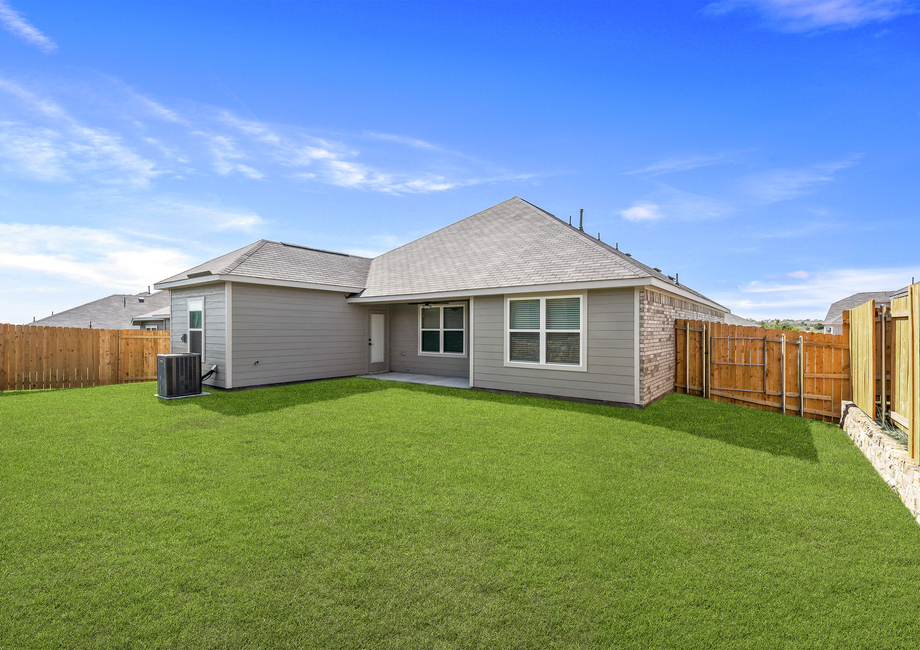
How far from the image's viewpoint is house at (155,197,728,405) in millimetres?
9109

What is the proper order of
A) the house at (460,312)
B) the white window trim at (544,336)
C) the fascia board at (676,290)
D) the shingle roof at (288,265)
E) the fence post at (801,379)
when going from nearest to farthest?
the fence post at (801,379) → the fascia board at (676,290) → the house at (460,312) → the white window trim at (544,336) → the shingle roof at (288,265)

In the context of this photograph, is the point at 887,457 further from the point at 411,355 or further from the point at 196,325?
the point at 196,325

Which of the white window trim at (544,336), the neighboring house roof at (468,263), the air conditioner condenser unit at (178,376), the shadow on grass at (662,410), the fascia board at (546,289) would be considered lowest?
the shadow on grass at (662,410)

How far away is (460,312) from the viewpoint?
13078 mm

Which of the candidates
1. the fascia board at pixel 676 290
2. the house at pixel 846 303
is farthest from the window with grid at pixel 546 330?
the house at pixel 846 303

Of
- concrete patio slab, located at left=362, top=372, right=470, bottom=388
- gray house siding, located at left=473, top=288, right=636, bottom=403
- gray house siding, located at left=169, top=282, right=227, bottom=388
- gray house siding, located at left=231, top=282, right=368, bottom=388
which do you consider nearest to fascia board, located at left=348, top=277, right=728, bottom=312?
gray house siding, located at left=473, top=288, right=636, bottom=403

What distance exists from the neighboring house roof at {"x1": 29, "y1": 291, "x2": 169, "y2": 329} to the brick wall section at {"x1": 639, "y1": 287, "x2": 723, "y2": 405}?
3209 cm

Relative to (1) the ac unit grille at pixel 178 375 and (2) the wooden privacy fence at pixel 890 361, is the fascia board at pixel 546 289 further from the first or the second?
(1) the ac unit grille at pixel 178 375

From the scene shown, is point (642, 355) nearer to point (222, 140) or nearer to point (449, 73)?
point (449, 73)

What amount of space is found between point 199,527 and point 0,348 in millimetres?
13939

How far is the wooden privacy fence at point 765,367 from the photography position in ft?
27.0

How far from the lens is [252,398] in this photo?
9.81 m

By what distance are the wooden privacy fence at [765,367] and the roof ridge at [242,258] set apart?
12406 millimetres

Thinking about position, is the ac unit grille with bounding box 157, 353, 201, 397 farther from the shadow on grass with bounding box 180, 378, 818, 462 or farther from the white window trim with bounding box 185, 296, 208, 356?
the white window trim with bounding box 185, 296, 208, 356
